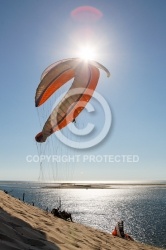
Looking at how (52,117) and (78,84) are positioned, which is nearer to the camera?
(52,117)

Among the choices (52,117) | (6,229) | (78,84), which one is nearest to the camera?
(6,229)

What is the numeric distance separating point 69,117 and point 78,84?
5.84ft

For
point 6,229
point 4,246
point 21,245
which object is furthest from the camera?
point 6,229

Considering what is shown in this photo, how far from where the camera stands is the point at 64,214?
19047 millimetres

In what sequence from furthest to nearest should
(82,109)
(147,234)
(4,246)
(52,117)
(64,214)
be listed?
(147,234), (64,214), (82,109), (52,117), (4,246)

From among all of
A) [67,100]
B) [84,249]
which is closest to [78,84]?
[67,100]

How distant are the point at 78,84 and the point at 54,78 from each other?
1229 mm

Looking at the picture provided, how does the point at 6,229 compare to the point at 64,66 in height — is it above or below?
below

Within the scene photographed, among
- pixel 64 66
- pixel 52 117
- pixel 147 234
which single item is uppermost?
pixel 64 66

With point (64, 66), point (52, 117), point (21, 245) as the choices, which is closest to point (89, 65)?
point (64, 66)

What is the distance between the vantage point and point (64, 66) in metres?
14.1

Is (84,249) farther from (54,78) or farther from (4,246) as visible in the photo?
(54,78)

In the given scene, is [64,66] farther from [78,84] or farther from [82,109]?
[82,109]

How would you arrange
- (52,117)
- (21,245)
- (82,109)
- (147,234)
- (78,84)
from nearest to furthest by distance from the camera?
(21,245) → (52,117) → (78,84) → (82,109) → (147,234)
